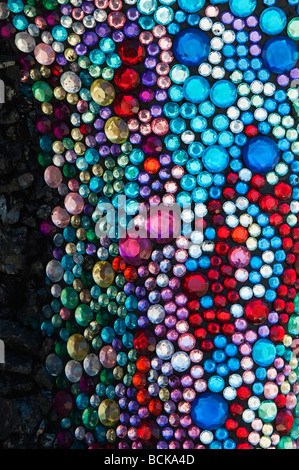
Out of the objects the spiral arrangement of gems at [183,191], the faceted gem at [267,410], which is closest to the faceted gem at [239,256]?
the spiral arrangement of gems at [183,191]

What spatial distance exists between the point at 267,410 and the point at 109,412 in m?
0.12

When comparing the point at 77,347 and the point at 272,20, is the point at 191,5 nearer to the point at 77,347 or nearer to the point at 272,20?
the point at 272,20

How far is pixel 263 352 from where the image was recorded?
1.58ft

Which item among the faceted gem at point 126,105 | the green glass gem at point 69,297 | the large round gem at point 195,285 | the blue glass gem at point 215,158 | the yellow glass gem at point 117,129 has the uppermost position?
the faceted gem at point 126,105

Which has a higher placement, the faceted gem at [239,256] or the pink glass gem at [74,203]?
the pink glass gem at [74,203]

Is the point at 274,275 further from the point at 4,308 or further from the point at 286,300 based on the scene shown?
the point at 4,308

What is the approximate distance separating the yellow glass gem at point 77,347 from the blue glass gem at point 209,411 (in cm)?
9

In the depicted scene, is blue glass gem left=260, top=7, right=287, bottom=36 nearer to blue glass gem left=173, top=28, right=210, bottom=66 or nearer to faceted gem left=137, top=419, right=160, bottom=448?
blue glass gem left=173, top=28, right=210, bottom=66

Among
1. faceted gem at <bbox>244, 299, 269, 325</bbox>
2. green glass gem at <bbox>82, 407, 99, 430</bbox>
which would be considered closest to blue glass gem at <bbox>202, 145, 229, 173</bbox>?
faceted gem at <bbox>244, 299, 269, 325</bbox>

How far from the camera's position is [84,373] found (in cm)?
51

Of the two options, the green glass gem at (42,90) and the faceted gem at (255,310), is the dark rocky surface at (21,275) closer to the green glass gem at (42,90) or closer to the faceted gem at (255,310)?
the green glass gem at (42,90)

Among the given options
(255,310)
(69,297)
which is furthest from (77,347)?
(255,310)

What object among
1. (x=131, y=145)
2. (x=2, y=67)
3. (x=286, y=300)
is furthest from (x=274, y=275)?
(x=2, y=67)

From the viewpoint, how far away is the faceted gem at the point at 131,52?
0.48 metres
